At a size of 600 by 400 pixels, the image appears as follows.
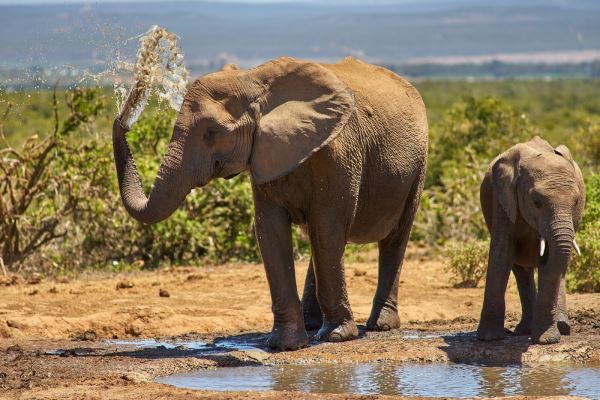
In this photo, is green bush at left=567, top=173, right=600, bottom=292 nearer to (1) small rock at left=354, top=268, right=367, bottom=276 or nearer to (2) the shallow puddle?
(1) small rock at left=354, top=268, right=367, bottom=276

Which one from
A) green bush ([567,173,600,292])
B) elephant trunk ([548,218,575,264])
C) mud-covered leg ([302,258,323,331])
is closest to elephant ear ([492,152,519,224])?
elephant trunk ([548,218,575,264])

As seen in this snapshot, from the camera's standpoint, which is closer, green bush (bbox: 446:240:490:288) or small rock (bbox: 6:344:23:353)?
small rock (bbox: 6:344:23:353)

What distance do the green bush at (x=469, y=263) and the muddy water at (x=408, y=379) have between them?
3.67 meters

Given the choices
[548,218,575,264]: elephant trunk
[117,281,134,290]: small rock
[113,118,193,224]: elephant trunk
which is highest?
[113,118,193,224]: elephant trunk

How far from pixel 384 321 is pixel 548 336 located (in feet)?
5.57

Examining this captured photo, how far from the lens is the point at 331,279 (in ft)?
30.5

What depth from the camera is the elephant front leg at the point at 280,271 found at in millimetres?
9148

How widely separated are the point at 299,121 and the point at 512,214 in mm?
1593

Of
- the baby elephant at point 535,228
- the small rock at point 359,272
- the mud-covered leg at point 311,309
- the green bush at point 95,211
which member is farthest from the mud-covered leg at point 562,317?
the green bush at point 95,211

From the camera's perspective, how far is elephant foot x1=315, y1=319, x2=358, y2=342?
9.48m

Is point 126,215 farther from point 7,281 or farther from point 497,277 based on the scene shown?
point 497,277

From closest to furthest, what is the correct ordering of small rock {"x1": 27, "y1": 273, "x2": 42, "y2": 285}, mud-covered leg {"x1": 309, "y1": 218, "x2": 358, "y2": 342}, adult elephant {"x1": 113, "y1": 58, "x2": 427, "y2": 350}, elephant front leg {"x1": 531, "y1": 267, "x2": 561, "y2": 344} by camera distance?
adult elephant {"x1": 113, "y1": 58, "x2": 427, "y2": 350} < elephant front leg {"x1": 531, "y1": 267, "x2": 561, "y2": 344} < mud-covered leg {"x1": 309, "y1": 218, "x2": 358, "y2": 342} < small rock {"x1": 27, "y1": 273, "x2": 42, "y2": 285}

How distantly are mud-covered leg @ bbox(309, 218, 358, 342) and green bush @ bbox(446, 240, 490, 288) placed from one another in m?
3.02

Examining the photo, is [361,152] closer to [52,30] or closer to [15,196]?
[52,30]
